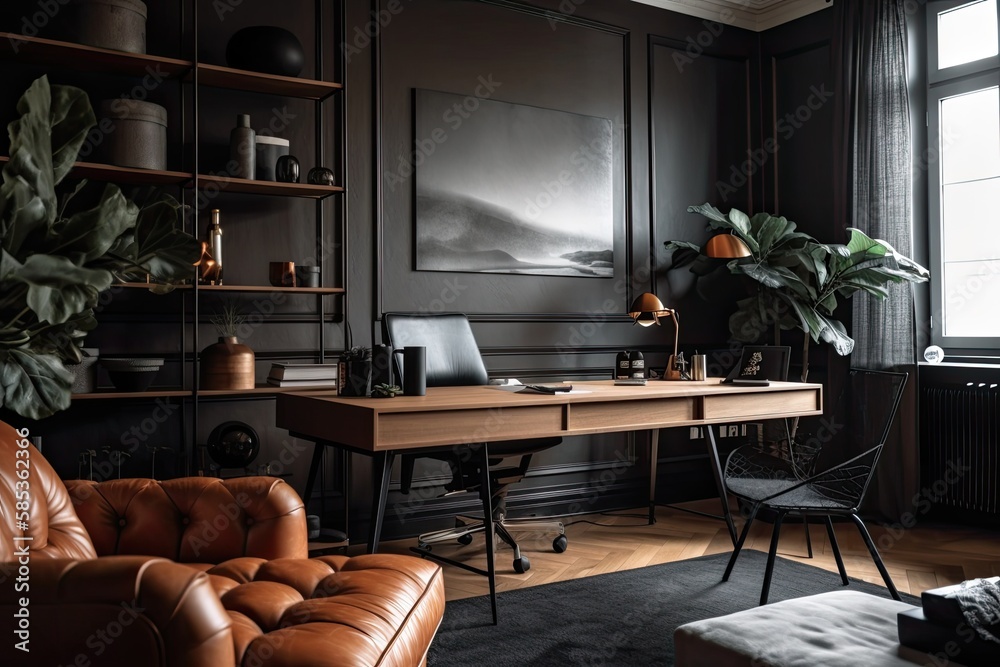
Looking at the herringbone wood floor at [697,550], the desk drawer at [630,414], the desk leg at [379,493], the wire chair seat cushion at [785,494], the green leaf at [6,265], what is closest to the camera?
the green leaf at [6,265]

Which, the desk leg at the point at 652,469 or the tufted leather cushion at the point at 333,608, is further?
the desk leg at the point at 652,469

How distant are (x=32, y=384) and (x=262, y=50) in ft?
6.34

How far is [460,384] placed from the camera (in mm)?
3586

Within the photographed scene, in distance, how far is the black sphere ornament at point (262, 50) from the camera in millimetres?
3359

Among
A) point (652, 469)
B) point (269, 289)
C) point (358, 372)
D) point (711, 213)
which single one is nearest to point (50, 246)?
point (358, 372)

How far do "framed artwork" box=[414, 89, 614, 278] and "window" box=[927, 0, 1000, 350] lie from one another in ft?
5.64

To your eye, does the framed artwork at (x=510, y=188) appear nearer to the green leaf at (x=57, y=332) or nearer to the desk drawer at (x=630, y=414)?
the desk drawer at (x=630, y=414)

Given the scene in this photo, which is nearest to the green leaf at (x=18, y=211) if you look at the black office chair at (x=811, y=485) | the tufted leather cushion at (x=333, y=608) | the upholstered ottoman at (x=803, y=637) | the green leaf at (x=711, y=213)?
the tufted leather cushion at (x=333, y=608)

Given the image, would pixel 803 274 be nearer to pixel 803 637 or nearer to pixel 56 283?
pixel 803 637

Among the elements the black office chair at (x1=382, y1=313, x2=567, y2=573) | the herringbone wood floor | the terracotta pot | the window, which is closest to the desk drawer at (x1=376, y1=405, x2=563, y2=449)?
the black office chair at (x1=382, y1=313, x2=567, y2=573)

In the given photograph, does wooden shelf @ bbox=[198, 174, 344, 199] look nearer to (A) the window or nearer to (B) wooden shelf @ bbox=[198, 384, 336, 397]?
(B) wooden shelf @ bbox=[198, 384, 336, 397]

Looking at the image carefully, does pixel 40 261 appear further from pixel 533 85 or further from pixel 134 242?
pixel 533 85

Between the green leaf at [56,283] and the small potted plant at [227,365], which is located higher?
the green leaf at [56,283]

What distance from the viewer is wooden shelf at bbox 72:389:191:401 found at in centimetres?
296
